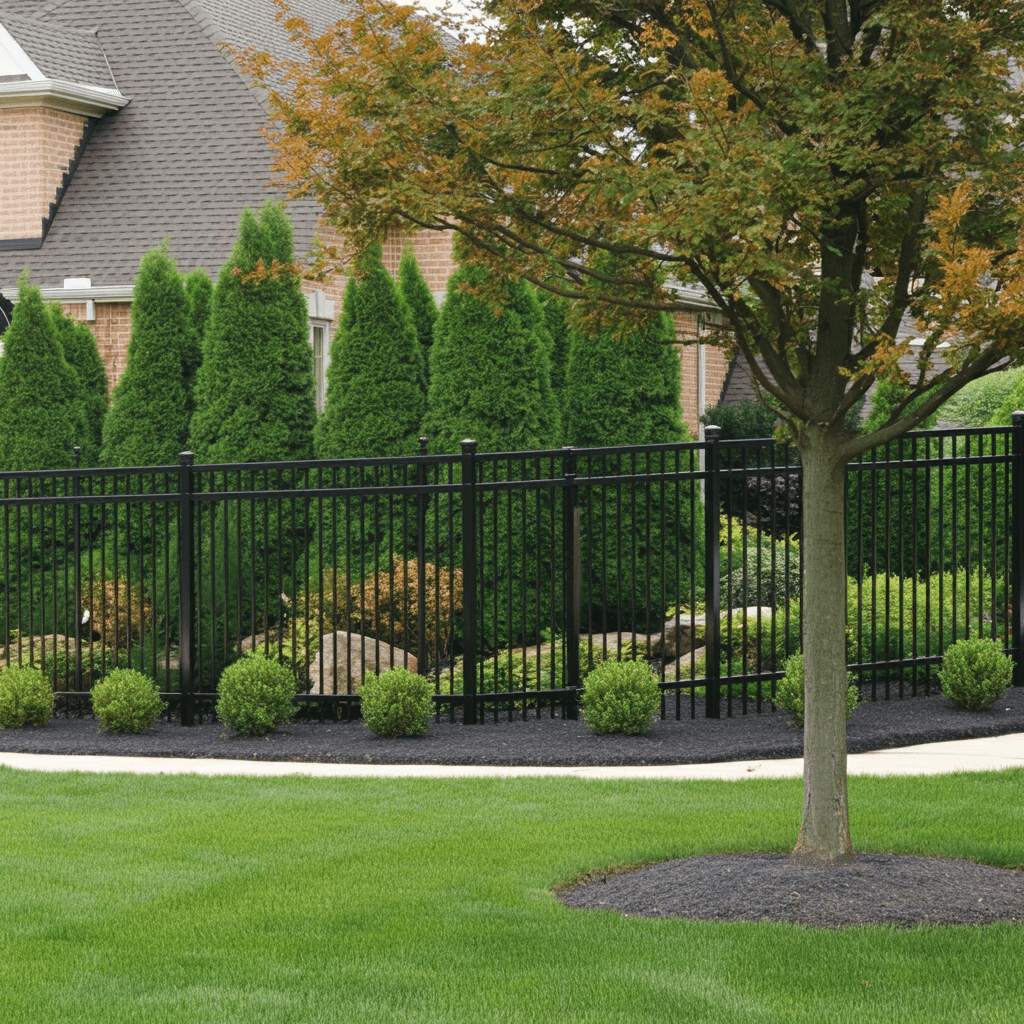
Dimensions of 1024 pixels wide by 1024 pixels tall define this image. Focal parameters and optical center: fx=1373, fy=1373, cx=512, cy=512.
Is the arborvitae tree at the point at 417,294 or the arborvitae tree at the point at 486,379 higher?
the arborvitae tree at the point at 417,294

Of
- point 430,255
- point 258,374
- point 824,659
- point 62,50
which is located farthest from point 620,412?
point 62,50

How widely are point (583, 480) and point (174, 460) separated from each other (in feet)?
19.1

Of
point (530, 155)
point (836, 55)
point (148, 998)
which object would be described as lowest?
point (148, 998)

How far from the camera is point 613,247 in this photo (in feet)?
19.0

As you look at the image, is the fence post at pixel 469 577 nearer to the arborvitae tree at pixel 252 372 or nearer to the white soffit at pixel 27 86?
the arborvitae tree at pixel 252 372

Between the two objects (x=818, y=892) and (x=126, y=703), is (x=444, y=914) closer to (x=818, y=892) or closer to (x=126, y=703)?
(x=818, y=892)

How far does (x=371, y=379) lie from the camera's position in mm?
13344

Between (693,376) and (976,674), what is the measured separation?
30.8 feet

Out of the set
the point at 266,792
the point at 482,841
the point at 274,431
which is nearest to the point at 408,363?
the point at 274,431

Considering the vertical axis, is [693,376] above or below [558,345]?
above

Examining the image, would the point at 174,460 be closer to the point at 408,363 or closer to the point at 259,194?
the point at 408,363

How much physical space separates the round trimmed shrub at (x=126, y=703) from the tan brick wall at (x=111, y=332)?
756 centimetres

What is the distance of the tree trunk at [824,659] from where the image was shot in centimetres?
562

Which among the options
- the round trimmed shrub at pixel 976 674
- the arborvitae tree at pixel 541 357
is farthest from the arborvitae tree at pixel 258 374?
the round trimmed shrub at pixel 976 674
